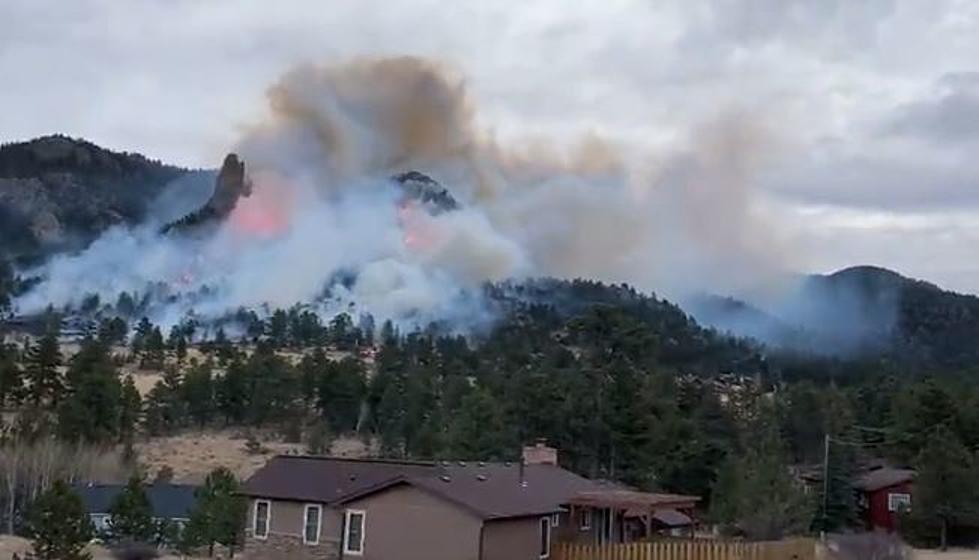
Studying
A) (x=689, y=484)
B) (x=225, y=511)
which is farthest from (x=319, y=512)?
(x=689, y=484)

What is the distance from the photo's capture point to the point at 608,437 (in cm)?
6244

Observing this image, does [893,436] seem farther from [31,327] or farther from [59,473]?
[31,327]

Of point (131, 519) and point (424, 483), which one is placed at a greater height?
point (424, 483)

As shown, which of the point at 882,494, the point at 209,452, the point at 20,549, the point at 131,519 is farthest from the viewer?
the point at 209,452

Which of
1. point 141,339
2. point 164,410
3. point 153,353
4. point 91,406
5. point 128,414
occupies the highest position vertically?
point 141,339

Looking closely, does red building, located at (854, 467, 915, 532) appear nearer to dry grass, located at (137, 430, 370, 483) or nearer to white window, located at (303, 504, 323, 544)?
dry grass, located at (137, 430, 370, 483)

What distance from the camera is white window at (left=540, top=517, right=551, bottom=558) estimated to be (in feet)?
118

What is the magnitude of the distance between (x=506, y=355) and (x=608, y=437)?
4782 cm

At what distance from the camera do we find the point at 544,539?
3631cm

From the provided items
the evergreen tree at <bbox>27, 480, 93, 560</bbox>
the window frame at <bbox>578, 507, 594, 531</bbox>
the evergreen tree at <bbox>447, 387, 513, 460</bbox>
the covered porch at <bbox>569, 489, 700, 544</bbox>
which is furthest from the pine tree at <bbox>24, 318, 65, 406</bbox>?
the window frame at <bbox>578, 507, 594, 531</bbox>

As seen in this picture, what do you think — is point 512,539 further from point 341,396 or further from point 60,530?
point 341,396

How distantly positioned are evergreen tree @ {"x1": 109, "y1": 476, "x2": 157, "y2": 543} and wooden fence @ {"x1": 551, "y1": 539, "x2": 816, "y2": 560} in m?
18.3

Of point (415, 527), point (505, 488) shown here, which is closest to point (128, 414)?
point (505, 488)

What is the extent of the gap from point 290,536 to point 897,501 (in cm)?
3764
